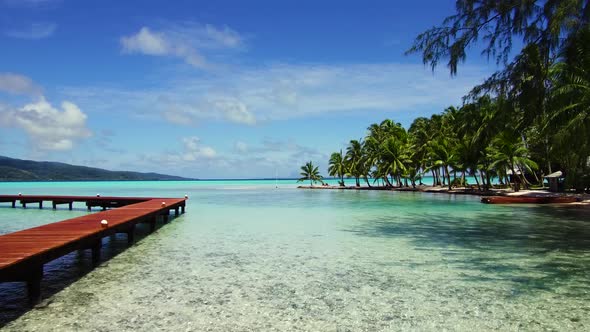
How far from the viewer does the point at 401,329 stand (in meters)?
5.45

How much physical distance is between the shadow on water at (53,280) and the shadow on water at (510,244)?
738cm

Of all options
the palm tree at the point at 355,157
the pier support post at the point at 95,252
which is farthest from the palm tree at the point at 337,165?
the pier support post at the point at 95,252

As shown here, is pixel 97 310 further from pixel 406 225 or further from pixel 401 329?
pixel 406 225

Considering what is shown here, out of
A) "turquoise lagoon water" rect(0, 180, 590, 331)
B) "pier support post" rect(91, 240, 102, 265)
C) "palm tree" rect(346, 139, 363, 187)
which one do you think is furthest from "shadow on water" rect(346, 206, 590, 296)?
"palm tree" rect(346, 139, 363, 187)

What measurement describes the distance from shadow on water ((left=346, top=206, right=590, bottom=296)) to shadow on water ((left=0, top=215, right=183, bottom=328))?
738 cm

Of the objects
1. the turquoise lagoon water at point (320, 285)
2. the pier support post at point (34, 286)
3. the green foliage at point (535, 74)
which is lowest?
the turquoise lagoon water at point (320, 285)

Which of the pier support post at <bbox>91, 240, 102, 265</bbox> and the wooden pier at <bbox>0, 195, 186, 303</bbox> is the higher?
the wooden pier at <bbox>0, 195, 186, 303</bbox>

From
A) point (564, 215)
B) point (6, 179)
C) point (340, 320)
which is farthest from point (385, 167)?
point (6, 179)

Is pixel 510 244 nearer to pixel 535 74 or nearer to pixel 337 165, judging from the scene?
pixel 535 74

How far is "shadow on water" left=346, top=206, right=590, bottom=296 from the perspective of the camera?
8109mm

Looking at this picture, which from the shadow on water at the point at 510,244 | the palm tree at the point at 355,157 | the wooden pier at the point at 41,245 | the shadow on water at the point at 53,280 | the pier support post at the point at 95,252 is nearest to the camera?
the wooden pier at the point at 41,245

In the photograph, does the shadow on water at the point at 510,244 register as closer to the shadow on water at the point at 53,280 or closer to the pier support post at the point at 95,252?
the shadow on water at the point at 53,280

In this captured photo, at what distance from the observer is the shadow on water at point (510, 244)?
8109 mm

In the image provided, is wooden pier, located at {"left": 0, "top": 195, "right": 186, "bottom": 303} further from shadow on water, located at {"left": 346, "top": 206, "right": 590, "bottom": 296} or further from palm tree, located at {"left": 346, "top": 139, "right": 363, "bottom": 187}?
palm tree, located at {"left": 346, "top": 139, "right": 363, "bottom": 187}
